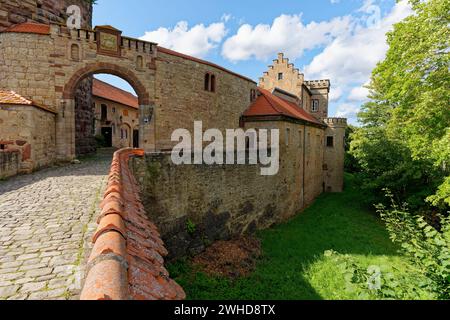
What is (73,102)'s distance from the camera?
12.2 meters

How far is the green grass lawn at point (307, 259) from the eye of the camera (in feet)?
31.9

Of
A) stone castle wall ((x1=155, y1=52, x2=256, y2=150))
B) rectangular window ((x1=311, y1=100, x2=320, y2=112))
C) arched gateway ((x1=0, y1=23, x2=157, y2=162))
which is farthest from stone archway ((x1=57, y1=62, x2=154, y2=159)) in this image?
rectangular window ((x1=311, y1=100, x2=320, y2=112))

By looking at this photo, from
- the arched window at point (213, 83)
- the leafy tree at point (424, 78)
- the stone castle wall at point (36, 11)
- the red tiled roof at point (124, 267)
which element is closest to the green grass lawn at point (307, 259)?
the red tiled roof at point (124, 267)

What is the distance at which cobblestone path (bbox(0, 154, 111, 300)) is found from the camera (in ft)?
8.21

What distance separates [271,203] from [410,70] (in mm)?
10488

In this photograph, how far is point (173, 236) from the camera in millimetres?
10859

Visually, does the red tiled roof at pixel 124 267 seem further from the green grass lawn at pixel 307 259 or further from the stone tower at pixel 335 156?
the stone tower at pixel 335 156

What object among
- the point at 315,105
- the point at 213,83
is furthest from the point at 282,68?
the point at 213,83

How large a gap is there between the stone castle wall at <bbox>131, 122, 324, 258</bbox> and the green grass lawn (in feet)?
3.66

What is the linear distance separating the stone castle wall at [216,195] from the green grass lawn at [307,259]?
1.11 m

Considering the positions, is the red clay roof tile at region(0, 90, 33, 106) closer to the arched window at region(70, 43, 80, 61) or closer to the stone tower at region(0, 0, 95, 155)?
the arched window at region(70, 43, 80, 61)

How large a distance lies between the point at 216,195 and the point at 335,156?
19.0 metres
